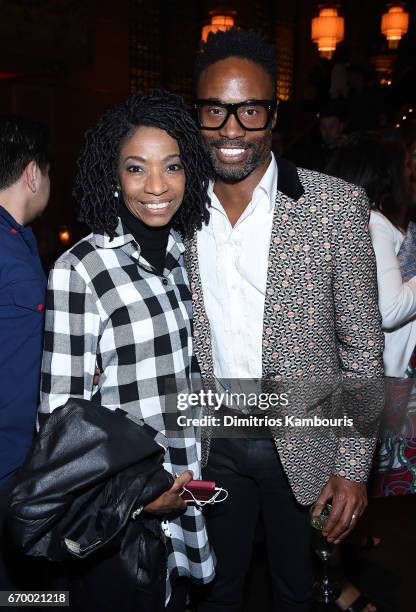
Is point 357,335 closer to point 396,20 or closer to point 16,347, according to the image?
point 16,347

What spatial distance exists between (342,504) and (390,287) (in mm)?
860

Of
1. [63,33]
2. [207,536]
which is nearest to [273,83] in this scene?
[207,536]

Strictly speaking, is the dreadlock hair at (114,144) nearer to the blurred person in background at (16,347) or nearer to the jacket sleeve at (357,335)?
the blurred person in background at (16,347)

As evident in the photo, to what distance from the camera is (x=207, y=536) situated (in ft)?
6.24

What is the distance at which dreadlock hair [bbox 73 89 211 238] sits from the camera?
1.65m

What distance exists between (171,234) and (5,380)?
67cm

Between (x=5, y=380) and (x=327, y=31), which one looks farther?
(x=327, y=31)

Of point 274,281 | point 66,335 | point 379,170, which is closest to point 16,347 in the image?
point 66,335

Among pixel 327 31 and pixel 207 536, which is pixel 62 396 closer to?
pixel 207 536

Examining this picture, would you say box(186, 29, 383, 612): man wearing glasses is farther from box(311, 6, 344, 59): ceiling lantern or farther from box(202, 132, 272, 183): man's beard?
box(311, 6, 344, 59): ceiling lantern

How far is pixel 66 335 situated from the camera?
59.2 inches

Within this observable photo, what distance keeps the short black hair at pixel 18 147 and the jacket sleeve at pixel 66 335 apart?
73 cm

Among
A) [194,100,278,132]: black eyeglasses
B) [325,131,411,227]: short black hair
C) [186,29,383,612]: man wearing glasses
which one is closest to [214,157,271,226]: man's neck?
[186,29,383,612]: man wearing glasses

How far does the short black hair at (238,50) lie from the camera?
176 centimetres
